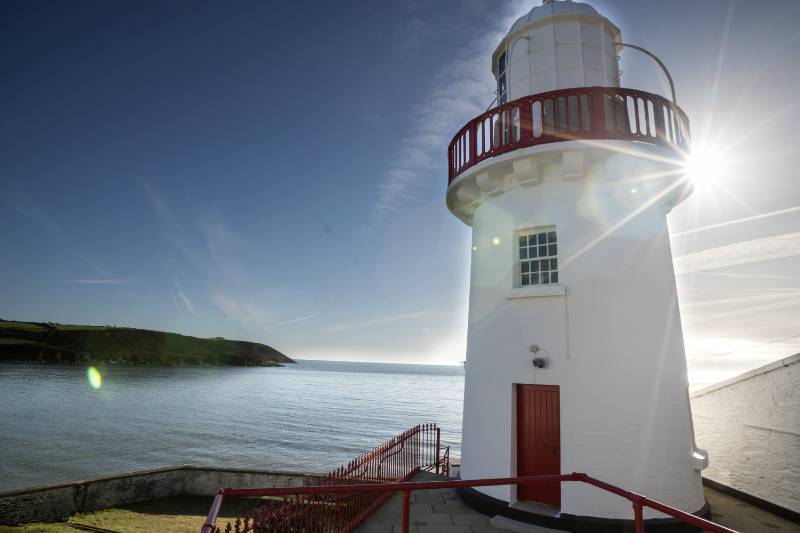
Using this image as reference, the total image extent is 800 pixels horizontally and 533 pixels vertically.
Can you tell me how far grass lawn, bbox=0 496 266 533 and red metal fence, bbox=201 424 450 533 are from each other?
597 cm

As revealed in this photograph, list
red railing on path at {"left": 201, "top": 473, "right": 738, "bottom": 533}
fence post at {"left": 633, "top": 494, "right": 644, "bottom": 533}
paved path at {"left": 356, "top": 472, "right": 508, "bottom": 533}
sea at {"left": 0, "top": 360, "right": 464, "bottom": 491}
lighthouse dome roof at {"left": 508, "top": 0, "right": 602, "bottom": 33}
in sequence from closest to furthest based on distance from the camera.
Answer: red railing on path at {"left": 201, "top": 473, "right": 738, "bottom": 533}, fence post at {"left": 633, "top": 494, "right": 644, "bottom": 533}, paved path at {"left": 356, "top": 472, "right": 508, "bottom": 533}, lighthouse dome roof at {"left": 508, "top": 0, "right": 602, "bottom": 33}, sea at {"left": 0, "top": 360, "right": 464, "bottom": 491}

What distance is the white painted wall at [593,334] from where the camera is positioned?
7402 mm

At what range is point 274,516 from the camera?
5.93 metres

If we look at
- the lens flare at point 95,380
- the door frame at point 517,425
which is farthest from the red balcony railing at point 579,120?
the lens flare at point 95,380

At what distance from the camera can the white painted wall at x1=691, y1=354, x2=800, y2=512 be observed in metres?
8.74

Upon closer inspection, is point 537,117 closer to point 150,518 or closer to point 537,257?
point 537,257

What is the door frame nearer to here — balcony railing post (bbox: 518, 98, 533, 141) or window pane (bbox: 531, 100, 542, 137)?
balcony railing post (bbox: 518, 98, 533, 141)

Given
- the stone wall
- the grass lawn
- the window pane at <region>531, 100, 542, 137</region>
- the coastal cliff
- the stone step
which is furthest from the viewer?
the coastal cliff

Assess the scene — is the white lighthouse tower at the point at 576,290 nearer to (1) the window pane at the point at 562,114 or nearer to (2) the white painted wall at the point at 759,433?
(1) the window pane at the point at 562,114

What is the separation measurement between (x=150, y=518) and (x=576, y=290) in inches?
574

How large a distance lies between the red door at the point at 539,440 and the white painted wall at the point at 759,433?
4684mm

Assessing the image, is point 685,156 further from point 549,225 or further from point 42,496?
point 42,496

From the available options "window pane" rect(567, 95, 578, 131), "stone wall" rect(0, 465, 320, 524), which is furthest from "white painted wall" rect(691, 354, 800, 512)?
"stone wall" rect(0, 465, 320, 524)

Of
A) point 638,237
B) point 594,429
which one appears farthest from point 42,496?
point 638,237
